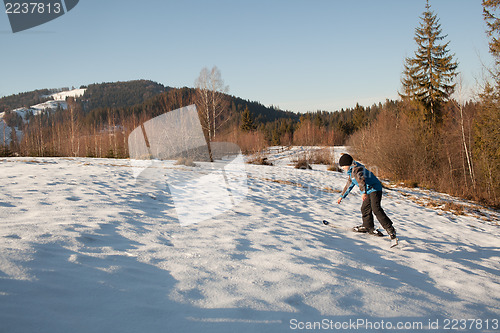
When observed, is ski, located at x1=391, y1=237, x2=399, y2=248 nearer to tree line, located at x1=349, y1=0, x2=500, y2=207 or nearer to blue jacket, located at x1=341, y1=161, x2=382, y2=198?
blue jacket, located at x1=341, y1=161, x2=382, y2=198

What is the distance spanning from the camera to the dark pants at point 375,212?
18.0 feet

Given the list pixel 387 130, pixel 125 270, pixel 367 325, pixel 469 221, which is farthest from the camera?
pixel 387 130

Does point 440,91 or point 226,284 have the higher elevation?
point 440,91

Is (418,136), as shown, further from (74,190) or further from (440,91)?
(74,190)

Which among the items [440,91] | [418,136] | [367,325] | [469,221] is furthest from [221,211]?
[440,91]

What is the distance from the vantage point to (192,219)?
5684mm

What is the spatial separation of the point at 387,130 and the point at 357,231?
69.7 ft
